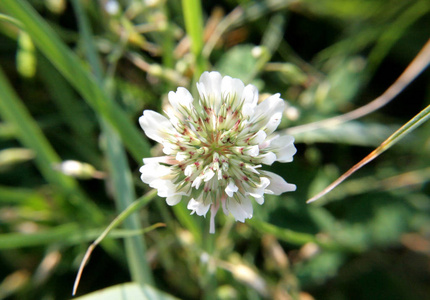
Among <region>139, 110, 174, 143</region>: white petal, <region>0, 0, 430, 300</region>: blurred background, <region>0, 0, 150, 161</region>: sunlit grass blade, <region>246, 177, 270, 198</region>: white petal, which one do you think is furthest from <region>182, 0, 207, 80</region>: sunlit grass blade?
<region>246, 177, 270, 198</region>: white petal

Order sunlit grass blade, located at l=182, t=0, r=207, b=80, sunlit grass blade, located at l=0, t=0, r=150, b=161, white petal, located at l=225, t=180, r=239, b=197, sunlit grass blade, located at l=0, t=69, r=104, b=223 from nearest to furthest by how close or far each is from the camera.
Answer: white petal, located at l=225, t=180, r=239, b=197 < sunlit grass blade, located at l=0, t=0, r=150, b=161 < sunlit grass blade, located at l=182, t=0, r=207, b=80 < sunlit grass blade, located at l=0, t=69, r=104, b=223

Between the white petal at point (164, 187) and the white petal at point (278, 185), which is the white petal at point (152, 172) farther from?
the white petal at point (278, 185)

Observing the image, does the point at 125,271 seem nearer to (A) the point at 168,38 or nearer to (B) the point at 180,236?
(B) the point at 180,236

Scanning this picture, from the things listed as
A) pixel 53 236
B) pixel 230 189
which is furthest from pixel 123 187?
pixel 230 189

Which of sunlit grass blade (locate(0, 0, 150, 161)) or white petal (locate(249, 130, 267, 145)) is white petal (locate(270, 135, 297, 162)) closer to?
white petal (locate(249, 130, 267, 145))

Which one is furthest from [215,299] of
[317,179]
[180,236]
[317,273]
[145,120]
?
[145,120]

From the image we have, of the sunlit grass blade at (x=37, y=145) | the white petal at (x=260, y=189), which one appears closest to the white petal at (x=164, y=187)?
the white petal at (x=260, y=189)

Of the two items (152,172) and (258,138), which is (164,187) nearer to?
(152,172)
